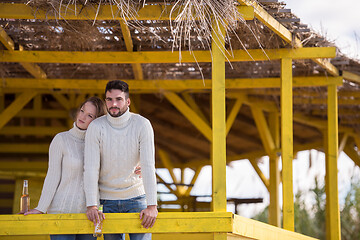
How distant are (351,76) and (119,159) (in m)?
4.00

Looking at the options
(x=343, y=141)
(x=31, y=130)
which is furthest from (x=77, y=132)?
(x=343, y=141)

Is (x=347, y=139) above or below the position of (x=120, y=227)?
above

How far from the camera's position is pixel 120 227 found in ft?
15.0

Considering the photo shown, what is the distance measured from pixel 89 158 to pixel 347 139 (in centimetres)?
713

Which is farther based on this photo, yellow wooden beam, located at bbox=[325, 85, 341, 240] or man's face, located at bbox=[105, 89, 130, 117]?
yellow wooden beam, located at bbox=[325, 85, 341, 240]

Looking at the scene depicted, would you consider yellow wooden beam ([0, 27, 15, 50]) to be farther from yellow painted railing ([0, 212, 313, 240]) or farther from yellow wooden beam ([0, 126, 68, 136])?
yellow wooden beam ([0, 126, 68, 136])

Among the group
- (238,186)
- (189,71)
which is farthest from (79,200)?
(238,186)

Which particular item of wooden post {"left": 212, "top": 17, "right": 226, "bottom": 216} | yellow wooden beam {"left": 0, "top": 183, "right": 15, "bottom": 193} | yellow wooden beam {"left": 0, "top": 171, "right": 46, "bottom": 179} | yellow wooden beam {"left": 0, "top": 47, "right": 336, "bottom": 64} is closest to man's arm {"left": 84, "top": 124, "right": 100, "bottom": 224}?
wooden post {"left": 212, "top": 17, "right": 226, "bottom": 216}

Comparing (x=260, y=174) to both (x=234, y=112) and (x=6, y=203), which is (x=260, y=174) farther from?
(x=6, y=203)

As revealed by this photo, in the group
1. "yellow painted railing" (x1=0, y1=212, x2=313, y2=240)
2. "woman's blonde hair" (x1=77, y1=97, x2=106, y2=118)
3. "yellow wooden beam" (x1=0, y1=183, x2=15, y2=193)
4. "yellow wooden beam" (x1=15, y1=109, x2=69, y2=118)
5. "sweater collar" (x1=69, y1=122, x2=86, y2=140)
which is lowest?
"yellow painted railing" (x1=0, y1=212, x2=313, y2=240)

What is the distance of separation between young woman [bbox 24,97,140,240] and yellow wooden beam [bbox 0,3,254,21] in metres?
0.83

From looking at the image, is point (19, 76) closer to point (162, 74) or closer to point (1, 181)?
point (162, 74)

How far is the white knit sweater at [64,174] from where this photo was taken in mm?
4480

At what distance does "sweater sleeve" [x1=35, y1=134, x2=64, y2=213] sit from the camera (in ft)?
14.7
